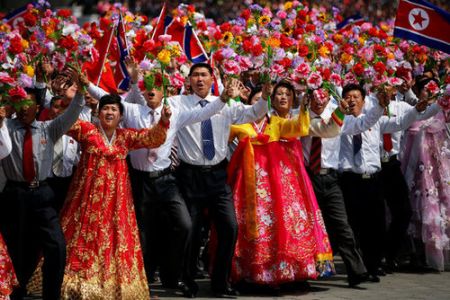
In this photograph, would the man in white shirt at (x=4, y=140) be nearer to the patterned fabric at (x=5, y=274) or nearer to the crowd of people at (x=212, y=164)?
the crowd of people at (x=212, y=164)

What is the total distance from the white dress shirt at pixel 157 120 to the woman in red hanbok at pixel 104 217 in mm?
474

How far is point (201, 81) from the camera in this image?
1035cm

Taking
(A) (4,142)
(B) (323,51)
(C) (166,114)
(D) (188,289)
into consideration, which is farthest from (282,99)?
(A) (4,142)

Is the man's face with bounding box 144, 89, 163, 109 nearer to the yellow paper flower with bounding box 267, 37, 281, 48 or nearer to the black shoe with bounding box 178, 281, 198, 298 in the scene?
the yellow paper flower with bounding box 267, 37, 281, 48

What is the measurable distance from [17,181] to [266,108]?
253cm

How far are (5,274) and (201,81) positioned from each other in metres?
2.94

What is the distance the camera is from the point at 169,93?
441 inches

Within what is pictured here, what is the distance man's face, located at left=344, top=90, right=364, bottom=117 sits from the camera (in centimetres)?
1098

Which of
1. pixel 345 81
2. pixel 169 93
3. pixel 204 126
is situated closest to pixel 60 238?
pixel 204 126

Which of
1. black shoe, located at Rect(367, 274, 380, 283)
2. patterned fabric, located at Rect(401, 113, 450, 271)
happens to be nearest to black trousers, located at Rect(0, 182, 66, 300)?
black shoe, located at Rect(367, 274, 380, 283)

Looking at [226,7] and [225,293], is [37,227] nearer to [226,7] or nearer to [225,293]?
[225,293]

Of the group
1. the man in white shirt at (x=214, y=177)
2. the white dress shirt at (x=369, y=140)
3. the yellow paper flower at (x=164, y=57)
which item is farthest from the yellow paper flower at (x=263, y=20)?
the yellow paper flower at (x=164, y=57)

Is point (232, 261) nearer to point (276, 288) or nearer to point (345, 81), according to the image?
point (276, 288)

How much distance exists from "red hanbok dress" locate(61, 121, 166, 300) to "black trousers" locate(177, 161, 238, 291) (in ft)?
2.42
